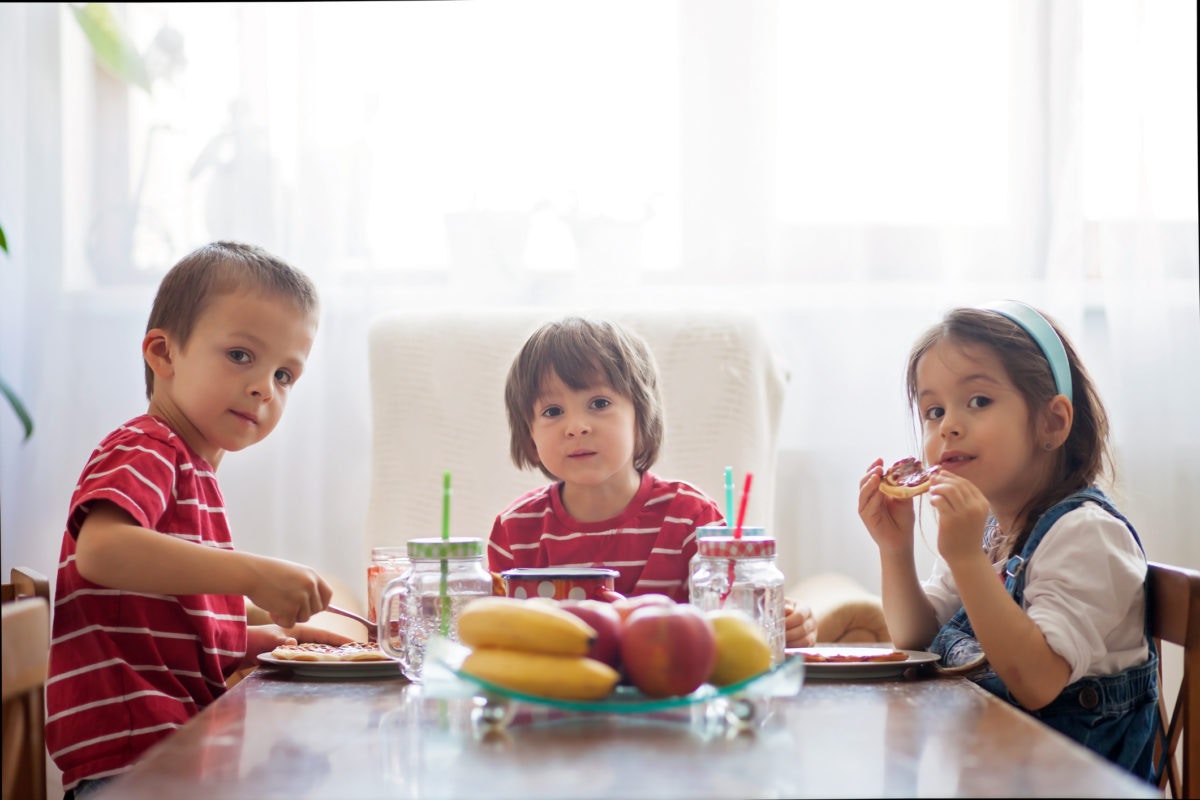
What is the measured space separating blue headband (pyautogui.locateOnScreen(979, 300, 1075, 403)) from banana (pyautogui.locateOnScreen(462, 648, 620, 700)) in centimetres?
80

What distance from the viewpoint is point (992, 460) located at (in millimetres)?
1427

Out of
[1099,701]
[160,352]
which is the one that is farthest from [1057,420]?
[160,352]

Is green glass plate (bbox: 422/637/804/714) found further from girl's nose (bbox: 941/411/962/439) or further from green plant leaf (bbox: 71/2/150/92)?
green plant leaf (bbox: 71/2/150/92)

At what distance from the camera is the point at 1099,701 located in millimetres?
1267

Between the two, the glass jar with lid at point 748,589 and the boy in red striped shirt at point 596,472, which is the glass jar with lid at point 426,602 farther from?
the boy in red striped shirt at point 596,472

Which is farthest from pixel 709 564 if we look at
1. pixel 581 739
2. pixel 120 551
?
pixel 120 551

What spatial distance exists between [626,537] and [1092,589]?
656 mm

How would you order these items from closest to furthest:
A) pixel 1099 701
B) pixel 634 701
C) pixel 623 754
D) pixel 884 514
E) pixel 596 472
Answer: pixel 623 754 < pixel 634 701 < pixel 1099 701 < pixel 884 514 < pixel 596 472

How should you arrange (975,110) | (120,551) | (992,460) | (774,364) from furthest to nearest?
(975,110) → (774,364) → (992,460) → (120,551)

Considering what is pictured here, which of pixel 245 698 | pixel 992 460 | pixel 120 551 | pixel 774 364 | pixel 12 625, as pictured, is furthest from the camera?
pixel 774 364

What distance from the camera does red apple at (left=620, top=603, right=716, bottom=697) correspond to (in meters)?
0.90

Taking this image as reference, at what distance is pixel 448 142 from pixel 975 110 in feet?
3.74

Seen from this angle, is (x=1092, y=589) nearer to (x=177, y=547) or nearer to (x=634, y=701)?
(x=634, y=701)

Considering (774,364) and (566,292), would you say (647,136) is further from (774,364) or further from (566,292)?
(774,364)
